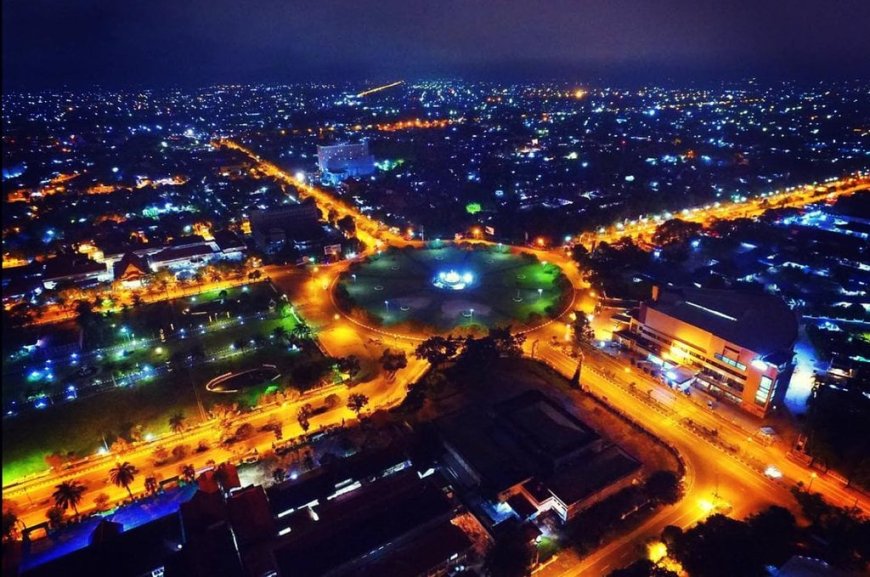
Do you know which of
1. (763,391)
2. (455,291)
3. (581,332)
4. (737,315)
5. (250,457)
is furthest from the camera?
(455,291)

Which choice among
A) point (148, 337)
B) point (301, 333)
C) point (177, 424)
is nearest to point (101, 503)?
point (177, 424)

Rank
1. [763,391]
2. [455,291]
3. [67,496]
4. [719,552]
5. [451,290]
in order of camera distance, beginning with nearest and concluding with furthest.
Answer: [719,552], [67,496], [763,391], [455,291], [451,290]

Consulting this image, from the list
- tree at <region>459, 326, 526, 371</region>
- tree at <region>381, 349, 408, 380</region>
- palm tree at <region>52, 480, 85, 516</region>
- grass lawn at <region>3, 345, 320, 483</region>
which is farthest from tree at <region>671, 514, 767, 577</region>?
palm tree at <region>52, 480, 85, 516</region>

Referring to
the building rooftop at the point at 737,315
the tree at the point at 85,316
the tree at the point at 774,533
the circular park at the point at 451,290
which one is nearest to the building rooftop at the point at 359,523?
the tree at the point at 774,533

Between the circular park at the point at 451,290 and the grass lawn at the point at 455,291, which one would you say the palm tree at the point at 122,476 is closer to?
the circular park at the point at 451,290

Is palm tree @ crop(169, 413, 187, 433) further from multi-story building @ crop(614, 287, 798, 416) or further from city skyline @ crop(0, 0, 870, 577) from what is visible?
multi-story building @ crop(614, 287, 798, 416)

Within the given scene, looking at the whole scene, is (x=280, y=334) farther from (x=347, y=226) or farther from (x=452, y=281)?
(x=347, y=226)

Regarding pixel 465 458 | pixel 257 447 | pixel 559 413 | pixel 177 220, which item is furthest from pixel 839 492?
pixel 177 220
